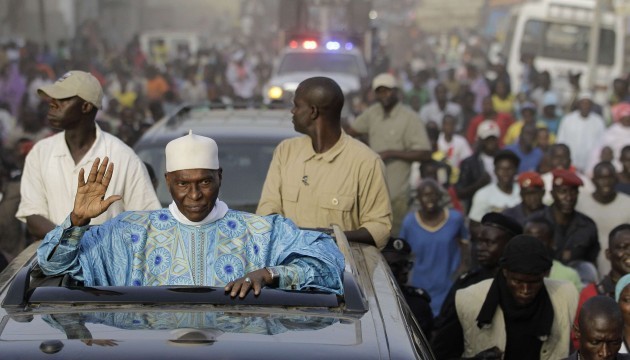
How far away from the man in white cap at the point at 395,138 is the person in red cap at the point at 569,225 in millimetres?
1376

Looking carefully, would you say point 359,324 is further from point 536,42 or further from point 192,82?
point 536,42

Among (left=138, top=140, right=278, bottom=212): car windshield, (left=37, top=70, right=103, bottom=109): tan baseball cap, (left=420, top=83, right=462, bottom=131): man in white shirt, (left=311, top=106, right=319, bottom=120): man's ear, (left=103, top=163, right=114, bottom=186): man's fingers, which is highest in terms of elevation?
(left=37, top=70, right=103, bottom=109): tan baseball cap

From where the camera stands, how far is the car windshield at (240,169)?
862cm

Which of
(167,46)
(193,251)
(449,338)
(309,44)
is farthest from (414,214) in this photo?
(167,46)

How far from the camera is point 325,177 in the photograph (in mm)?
6891

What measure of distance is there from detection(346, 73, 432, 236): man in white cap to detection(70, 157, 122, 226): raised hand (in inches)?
249

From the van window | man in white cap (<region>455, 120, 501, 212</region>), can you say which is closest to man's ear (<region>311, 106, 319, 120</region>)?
man in white cap (<region>455, 120, 501, 212</region>)

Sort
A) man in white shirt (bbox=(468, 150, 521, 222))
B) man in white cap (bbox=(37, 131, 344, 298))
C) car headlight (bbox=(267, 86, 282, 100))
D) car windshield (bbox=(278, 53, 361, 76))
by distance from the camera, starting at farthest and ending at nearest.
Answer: car windshield (bbox=(278, 53, 361, 76)) → car headlight (bbox=(267, 86, 282, 100)) → man in white shirt (bbox=(468, 150, 521, 222)) → man in white cap (bbox=(37, 131, 344, 298))

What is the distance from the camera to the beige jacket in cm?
668

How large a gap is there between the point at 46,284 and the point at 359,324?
3.54 ft

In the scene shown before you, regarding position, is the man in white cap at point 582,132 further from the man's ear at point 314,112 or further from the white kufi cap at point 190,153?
the white kufi cap at point 190,153

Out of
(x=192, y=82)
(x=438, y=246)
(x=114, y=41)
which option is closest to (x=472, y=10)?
(x=114, y=41)

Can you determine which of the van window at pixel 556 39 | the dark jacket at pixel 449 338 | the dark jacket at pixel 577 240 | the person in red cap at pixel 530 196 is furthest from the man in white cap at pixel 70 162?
the van window at pixel 556 39

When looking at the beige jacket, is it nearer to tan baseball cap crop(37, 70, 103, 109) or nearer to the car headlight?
tan baseball cap crop(37, 70, 103, 109)
